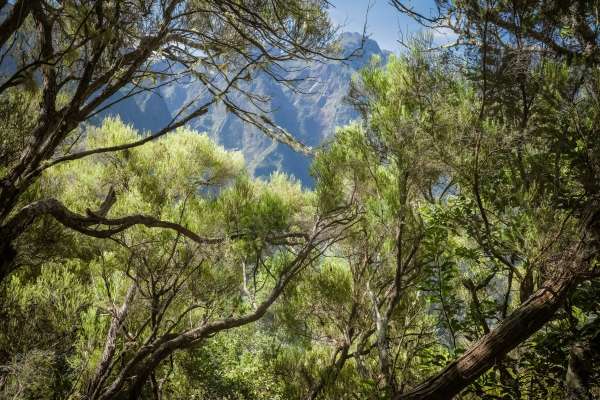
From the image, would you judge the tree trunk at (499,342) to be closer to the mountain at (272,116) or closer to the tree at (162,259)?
the tree at (162,259)

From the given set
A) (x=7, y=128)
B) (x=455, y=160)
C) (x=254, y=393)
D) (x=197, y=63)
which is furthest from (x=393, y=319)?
(x=7, y=128)

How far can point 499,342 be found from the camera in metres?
1.58

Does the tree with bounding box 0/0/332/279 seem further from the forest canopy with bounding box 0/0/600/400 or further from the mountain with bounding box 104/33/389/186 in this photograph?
the mountain with bounding box 104/33/389/186

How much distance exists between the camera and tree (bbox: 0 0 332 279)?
1621 mm

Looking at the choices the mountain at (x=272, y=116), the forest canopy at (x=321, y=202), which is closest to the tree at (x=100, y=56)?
the forest canopy at (x=321, y=202)

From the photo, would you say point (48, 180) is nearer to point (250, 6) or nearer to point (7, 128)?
point (7, 128)

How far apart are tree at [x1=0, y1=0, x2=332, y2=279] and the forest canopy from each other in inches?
0.8

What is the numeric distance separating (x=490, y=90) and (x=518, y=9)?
0.70 metres

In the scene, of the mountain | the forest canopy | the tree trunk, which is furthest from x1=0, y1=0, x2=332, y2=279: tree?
→ the mountain

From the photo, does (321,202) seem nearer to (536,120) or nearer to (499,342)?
(536,120)

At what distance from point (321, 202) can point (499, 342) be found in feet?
7.39

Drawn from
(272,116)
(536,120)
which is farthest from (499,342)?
(272,116)

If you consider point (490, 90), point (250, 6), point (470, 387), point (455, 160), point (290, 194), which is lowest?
point (470, 387)

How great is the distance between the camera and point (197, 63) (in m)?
2.64
